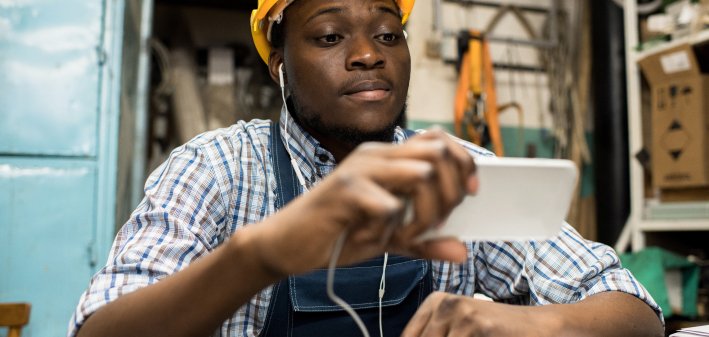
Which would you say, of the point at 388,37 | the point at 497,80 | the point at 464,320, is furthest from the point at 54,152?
the point at 497,80

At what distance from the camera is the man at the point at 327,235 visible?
1.77ft

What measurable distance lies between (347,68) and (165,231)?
1.45 feet

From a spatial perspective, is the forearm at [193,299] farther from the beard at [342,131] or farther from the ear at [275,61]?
the ear at [275,61]

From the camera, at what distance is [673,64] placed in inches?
103

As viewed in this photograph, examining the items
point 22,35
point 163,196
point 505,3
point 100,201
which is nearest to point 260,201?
point 163,196

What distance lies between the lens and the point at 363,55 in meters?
1.11

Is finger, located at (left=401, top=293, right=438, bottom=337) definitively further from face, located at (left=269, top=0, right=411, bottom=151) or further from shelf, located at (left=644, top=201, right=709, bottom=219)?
shelf, located at (left=644, top=201, right=709, bottom=219)

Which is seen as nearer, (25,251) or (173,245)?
(173,245)

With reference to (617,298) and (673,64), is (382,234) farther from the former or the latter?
(673,64)

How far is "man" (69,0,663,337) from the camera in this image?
0.54 m

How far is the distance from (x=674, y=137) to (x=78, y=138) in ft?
7.97

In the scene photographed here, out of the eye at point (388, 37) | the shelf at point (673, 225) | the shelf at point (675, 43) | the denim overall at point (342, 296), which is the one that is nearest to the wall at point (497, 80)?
the shelf at point (675, 43)

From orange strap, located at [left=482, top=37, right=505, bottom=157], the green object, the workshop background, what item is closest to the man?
the workshop background

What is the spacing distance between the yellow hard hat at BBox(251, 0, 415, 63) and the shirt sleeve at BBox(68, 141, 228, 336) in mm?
316
